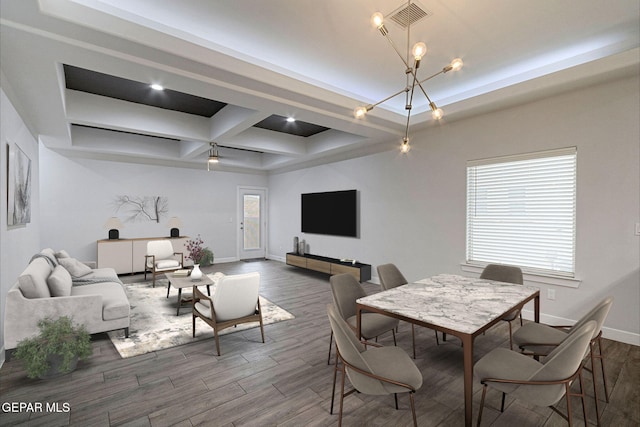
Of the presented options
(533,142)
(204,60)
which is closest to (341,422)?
(204,60)

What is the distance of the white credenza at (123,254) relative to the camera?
248 inches

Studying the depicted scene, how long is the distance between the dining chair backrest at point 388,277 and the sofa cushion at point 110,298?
9.47 feet

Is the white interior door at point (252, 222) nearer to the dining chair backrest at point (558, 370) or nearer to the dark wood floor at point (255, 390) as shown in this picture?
the dark wood floor at point (255, 390)

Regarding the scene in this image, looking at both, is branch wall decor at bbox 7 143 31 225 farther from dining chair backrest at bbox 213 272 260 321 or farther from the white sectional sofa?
dining chair backrest at bbox 213 272 260 321

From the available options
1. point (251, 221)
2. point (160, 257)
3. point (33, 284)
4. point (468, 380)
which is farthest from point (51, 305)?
point (251, 221)

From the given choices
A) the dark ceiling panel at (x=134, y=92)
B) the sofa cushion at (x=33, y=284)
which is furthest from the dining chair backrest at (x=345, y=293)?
the dark ceiling panel at (x=134, y=92)

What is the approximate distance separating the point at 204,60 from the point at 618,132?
14.1 feet

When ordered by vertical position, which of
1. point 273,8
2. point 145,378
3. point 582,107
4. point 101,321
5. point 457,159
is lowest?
point 145,378

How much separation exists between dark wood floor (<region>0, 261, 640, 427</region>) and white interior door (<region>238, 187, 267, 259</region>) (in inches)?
215

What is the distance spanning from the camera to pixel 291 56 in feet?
10.8

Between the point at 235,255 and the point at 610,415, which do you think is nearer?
the point at 610,415

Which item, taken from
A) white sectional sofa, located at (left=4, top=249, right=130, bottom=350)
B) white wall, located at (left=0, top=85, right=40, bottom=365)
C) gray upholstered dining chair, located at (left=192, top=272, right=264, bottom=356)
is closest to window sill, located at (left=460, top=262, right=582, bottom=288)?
gray upholstered dining chair, located at (left=192, top=272, right=264, bottom=356)

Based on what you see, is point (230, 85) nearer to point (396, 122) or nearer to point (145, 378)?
point (396, 122)

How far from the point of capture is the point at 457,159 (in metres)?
4.55
